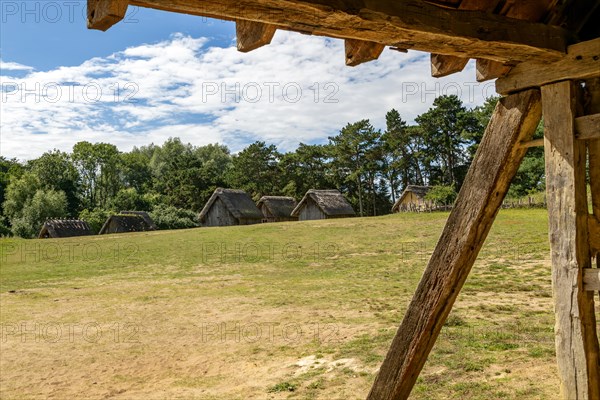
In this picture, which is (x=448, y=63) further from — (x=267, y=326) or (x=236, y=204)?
(x=236, y=204)

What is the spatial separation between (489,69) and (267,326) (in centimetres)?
720

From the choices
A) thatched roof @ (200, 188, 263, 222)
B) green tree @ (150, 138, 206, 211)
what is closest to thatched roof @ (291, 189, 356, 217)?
thatched roof @ (200, 188, 263, 222)

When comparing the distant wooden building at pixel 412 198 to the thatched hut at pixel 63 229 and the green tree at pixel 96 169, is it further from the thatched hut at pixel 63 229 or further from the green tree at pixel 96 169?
the green tree at pixel 96 169

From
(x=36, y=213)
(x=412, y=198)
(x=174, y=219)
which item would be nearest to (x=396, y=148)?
(x=412, y=198)

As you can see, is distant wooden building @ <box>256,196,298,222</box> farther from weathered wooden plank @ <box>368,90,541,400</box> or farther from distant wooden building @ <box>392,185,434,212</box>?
weathered wooden plank @ <box>368,90,541,400</box>

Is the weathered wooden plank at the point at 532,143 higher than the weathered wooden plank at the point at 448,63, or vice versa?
the weathered wooden plank at the point at 448,63

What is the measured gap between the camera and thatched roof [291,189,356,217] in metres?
47.1

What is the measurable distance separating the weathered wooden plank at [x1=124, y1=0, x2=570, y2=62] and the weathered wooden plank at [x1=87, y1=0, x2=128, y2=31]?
109 mm

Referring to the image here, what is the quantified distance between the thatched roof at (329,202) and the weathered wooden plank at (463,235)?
4275 cm

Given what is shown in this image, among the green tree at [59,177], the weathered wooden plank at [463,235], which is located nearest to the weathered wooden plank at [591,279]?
the weathered wooden plank at [463,235]

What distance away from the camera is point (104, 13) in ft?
7.26

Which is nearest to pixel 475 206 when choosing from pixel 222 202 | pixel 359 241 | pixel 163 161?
pixel 359 241

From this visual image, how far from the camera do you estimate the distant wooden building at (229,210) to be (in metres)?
45.6

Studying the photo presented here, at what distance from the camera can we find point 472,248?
3645mm
